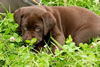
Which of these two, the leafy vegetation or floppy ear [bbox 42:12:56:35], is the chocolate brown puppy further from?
the leafy vegetation

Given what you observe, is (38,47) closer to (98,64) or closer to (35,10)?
(35,10)

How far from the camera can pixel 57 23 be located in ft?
14.1

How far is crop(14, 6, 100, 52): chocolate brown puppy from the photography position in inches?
154

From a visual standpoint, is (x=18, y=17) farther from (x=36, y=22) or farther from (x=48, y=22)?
(x=48, y=22)

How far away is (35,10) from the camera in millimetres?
4008

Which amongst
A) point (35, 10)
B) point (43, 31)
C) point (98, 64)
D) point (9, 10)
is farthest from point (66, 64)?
point (9, 10)

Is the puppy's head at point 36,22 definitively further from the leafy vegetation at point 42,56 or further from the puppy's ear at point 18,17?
the leafy vegetation at point 42,56

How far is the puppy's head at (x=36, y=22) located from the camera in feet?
12.7

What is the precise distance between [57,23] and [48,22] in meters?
0.43

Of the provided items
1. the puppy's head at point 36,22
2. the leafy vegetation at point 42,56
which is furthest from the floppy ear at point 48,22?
the leafy vegetation at point 42,56

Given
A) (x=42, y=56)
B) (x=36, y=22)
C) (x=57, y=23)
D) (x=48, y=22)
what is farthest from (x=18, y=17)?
(x=42, y=56)

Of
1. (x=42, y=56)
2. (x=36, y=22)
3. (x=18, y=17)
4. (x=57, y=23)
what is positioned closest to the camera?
(x=42, y=56)

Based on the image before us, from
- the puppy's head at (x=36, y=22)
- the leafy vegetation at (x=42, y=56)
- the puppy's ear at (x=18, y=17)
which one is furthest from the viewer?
the puppy's ear at (x=18, y=17)

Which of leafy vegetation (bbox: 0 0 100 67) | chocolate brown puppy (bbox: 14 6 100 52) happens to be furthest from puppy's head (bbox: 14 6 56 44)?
leafy vegetation (bbox: 0 0 100 67)
